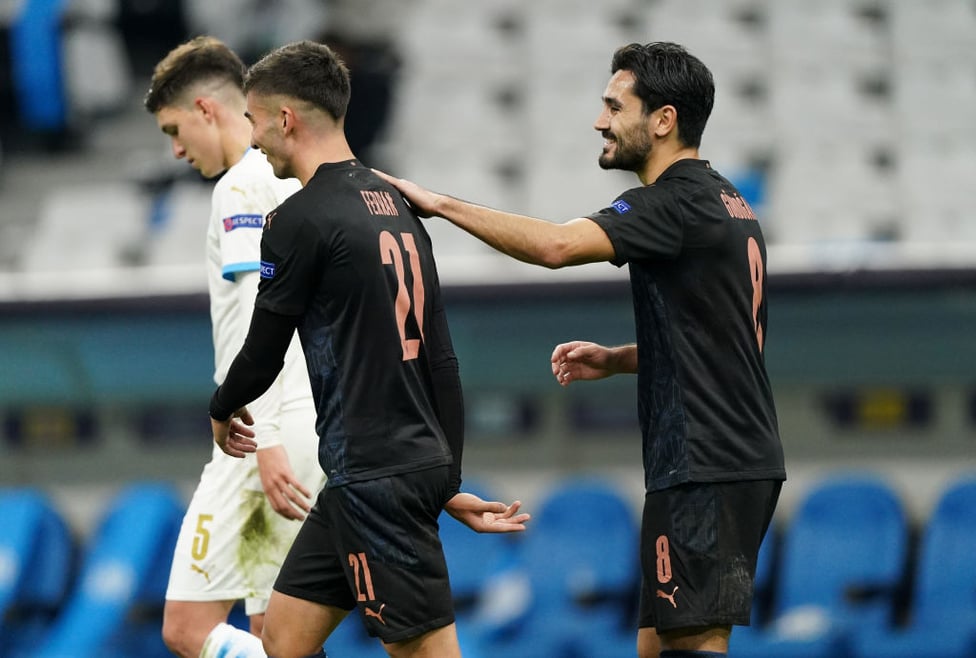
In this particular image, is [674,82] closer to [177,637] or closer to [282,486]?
[282,486]

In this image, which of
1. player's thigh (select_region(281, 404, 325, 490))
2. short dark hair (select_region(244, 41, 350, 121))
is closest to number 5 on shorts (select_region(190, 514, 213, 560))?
player's thigh (select_region(281, 404, 325, 490))

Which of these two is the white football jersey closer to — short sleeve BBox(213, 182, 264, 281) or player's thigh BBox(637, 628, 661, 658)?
short sleeve BBox(213, 182, 264, 281)

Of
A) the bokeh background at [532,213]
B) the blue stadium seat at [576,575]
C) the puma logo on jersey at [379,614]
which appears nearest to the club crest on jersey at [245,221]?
the puma logo on jersey at [379,614]

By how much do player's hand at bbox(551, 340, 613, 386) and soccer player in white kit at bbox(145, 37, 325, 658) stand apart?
797 mm

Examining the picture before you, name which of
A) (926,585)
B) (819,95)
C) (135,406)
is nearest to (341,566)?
(926,585)

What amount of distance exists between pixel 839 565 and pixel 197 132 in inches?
206

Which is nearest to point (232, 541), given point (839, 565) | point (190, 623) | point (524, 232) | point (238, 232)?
point (190, 623)

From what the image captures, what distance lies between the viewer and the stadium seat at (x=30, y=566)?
946 centimetres

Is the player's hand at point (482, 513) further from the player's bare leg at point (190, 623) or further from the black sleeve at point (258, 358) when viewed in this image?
the player's bare leg at point (190, 623)

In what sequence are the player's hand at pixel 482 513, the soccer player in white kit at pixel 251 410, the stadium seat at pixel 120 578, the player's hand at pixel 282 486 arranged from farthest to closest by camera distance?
the stadium seat at pixel 120 578
the soccer player in white kit at pixel 251 410
the player's hand at pixel 282 486
the player's hand at pixel 482 513

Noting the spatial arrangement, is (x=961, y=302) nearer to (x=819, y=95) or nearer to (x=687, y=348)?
(x=819, y=95)

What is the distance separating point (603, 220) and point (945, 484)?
19.1 ft

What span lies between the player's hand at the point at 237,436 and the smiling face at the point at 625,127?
48.3 inches

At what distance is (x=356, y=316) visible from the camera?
4.05m
